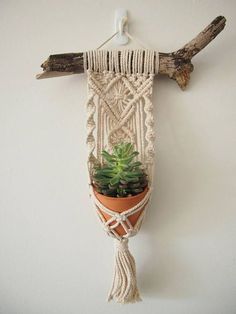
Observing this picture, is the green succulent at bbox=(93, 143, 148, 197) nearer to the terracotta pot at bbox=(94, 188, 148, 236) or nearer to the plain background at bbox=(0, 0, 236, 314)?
the terracotta pot at bbox=(94, 188, 148, 236)

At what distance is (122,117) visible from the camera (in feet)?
1.91

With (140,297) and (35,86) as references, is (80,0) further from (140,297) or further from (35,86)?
(140,297)

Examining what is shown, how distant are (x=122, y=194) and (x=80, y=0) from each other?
48 cm

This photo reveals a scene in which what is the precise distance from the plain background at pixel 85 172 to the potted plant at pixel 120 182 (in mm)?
118

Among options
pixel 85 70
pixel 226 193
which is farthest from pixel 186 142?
pixel 85 70

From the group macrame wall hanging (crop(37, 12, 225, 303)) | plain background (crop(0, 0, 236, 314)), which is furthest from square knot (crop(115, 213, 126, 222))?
plain background (crop(0, 0, 236, 314))

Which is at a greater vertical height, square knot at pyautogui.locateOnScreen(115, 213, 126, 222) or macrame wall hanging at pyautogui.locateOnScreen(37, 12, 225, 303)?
macrame wall hanging at pyautogui.locateOnScreen(37, 12, 225, 303)

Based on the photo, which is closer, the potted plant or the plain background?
the potted plant

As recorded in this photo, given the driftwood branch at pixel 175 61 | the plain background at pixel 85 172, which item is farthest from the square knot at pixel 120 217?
the driftwood branch at pixel 175 61

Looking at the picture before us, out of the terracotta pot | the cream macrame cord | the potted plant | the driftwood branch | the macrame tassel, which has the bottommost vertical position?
the macrame tassel

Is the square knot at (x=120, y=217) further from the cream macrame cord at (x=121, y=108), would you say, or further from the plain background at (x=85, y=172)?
the plain background at (x=85, y=172)

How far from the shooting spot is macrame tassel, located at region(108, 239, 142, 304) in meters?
0.59

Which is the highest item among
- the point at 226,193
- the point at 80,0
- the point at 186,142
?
the point at 80,0

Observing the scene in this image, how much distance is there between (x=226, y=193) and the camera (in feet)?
2.18
